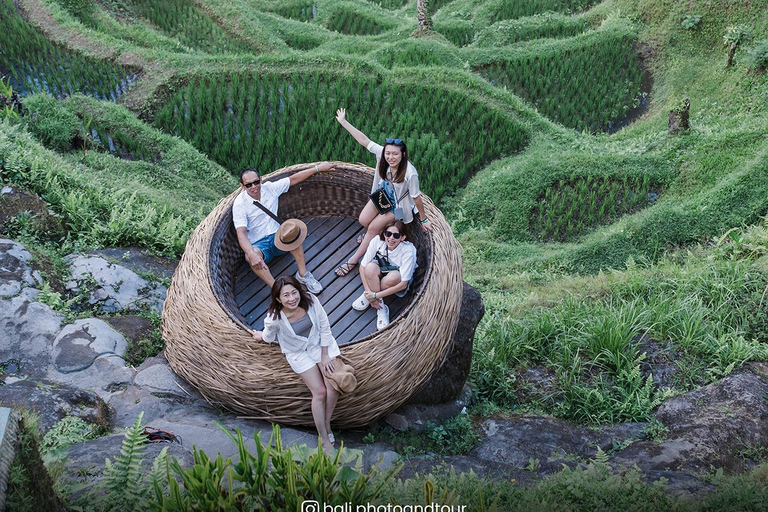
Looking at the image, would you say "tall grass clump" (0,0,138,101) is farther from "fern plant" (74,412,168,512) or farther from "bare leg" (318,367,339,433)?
"fern plant" (74,412,168,512)

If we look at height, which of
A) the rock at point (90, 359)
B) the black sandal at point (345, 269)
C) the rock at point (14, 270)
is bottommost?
the rock at point (90, 359)

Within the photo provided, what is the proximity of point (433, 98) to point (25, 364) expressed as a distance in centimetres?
587

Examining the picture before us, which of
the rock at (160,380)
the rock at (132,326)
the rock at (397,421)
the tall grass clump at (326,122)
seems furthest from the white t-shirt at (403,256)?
the tall grass clump at (326,122)

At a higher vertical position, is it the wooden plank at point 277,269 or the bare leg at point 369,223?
the bare leg at point 369,223

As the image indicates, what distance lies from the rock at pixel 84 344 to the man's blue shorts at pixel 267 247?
953 millimetres

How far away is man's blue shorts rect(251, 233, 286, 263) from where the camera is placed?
4.24 m

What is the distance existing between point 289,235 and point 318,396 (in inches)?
43.8

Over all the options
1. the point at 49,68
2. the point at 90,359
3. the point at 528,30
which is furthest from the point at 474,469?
the point at 528,30

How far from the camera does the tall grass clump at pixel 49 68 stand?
8.77 meters

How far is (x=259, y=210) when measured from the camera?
4133 mm

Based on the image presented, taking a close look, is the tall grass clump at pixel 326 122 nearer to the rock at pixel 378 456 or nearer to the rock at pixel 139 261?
the rock at pixel 139 261

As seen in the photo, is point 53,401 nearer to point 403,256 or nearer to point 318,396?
point 318,396

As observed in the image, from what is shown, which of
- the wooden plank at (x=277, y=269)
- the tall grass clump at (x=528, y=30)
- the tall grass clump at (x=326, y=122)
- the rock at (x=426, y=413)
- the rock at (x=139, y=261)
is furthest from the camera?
the tall grass clump at (x=528, y=30)

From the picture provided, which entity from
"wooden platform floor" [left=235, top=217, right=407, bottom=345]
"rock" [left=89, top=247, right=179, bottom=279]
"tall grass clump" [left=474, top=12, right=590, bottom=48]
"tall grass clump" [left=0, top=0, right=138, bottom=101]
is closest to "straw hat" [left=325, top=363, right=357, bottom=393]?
"wooden platform floor" [left=235, top=217, right=407, bottom=345]
